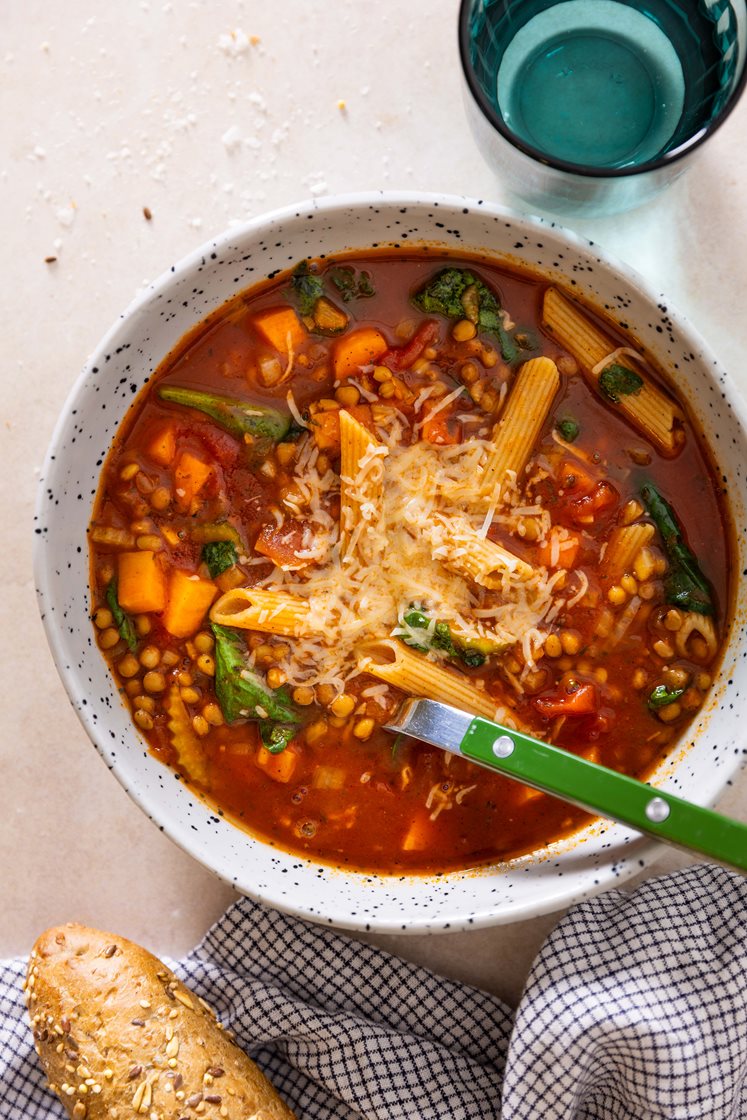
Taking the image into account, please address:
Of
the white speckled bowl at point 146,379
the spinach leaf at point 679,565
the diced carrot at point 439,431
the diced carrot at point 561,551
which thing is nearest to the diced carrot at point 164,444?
the white speckled bowl at point 146,379

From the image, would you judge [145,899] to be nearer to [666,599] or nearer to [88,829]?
[88,829]

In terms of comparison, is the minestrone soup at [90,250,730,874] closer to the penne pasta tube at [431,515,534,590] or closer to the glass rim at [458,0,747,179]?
the penne pasta tube at [431,515,534,590]

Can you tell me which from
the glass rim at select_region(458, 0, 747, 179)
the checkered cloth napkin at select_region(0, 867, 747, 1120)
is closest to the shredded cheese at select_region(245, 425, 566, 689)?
the glass rim at select_region(458, 0, 747, 179)

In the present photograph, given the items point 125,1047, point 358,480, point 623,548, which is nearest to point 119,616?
point 358,480

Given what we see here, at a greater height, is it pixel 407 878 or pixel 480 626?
pixel 480 626

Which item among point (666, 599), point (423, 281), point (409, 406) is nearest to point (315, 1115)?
point (666, 599)

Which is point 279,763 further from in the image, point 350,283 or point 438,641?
point 350,283
